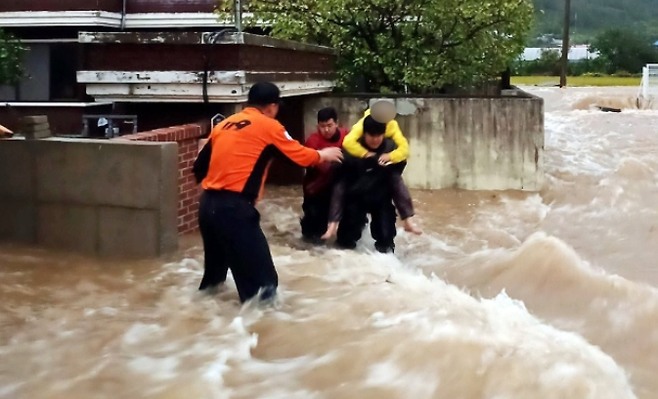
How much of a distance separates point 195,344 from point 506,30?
1041cm

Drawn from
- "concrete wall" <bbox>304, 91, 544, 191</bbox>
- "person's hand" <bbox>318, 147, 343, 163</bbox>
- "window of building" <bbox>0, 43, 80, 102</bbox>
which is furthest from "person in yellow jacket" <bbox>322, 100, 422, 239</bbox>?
"window of building" <bbox>0, 43, 80, 102</bbox>

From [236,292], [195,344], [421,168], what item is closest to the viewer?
[195,344]

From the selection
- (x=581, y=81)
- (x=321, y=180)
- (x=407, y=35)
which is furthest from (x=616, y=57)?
(x=321, y=180)

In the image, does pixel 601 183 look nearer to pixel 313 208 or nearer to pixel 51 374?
pixel 313 208

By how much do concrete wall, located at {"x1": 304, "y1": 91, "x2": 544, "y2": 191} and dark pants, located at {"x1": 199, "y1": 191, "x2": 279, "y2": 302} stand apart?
664cm

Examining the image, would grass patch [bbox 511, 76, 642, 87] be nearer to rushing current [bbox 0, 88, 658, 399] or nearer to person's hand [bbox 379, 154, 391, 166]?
rushing current [bbox 0, 88, 658, 399]

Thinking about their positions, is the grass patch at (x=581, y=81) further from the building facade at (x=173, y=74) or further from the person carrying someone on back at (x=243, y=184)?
the person carrying someone on back at (x=243, y=184)

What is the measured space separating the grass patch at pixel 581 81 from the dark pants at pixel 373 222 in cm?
4424

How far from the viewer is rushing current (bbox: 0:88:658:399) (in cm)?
483

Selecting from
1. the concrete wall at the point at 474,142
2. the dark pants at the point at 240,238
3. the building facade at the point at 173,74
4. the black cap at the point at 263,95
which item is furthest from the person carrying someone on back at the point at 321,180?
the concrete wall at the point at 474,142

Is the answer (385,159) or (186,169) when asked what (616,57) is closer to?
(186,169)

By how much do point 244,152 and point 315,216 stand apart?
284 centimetres

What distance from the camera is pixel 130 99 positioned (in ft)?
30.3

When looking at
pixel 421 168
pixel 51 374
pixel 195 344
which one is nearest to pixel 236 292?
pixel 195 344
